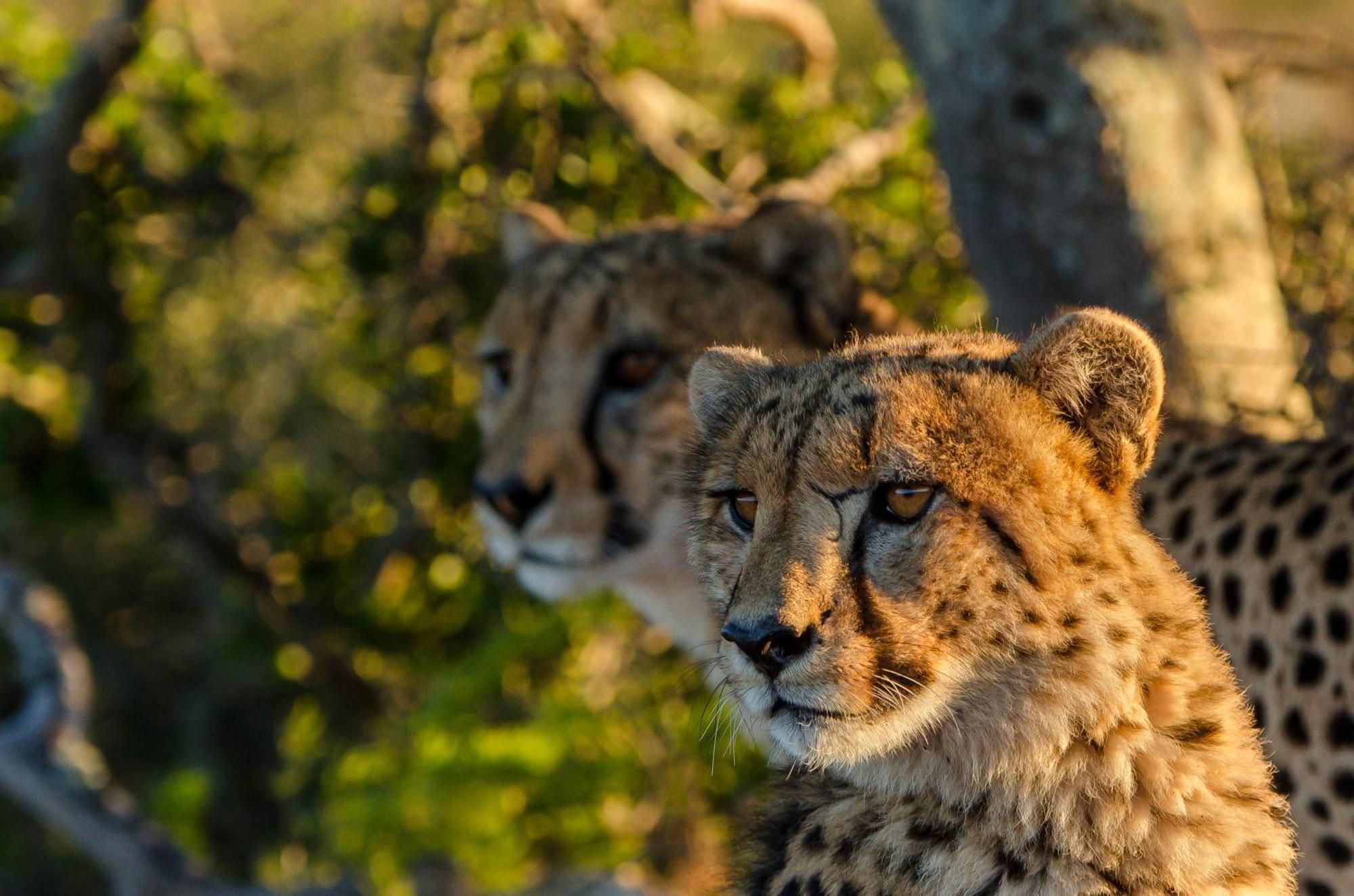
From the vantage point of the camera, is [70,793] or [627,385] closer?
[627,385]

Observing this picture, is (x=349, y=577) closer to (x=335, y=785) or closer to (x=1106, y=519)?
(x=335, y=785)

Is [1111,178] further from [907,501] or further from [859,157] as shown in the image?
[907,501]

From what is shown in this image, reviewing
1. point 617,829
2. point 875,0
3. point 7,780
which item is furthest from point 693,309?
point 7,780

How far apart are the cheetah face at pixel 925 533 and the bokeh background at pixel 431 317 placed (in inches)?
66.3

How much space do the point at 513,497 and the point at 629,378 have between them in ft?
1.14

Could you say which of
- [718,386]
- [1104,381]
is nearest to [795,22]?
[718,386]

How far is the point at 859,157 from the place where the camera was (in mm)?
4184

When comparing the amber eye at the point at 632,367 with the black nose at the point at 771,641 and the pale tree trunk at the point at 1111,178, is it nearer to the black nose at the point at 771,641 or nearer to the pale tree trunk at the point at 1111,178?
the pale tree trunk at the point at 1111,178

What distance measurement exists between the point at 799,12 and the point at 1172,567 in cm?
337

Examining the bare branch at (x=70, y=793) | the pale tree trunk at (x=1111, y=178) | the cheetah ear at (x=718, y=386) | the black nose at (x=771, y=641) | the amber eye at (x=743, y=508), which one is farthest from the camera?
the bare branch at (x=70, y=793)

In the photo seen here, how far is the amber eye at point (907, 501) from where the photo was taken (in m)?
1.82

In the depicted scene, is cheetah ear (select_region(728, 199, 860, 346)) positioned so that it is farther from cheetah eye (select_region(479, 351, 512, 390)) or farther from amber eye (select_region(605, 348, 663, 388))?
cheetah eye (select_region(479, 351, 512, 390))

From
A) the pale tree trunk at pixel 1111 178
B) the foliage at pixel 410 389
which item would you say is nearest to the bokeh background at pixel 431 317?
the foliage at pixel 410 389

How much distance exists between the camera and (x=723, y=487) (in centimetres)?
204
